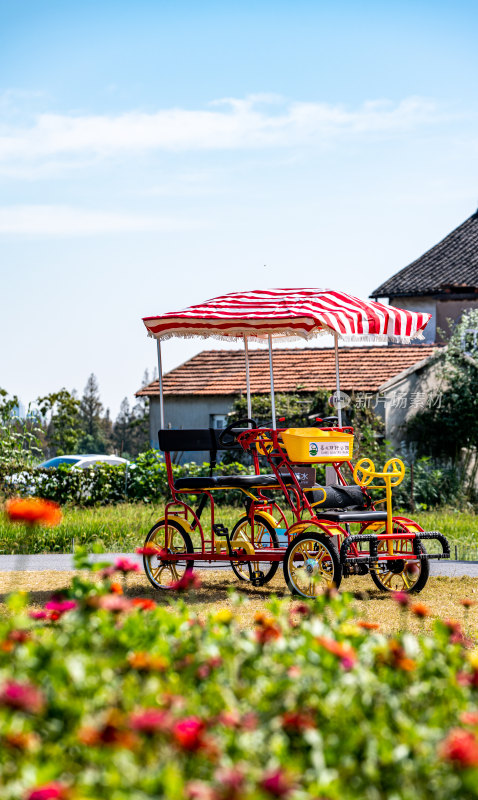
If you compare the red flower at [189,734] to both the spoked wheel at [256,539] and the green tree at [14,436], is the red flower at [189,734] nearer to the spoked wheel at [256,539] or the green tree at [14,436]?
the spoked wheel at [256,539]

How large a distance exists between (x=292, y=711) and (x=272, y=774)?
2.34 feet

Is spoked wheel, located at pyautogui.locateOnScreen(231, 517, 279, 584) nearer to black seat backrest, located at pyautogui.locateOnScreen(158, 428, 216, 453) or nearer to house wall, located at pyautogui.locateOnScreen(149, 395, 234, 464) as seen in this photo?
black seat backrest, located at pyautogui.locateOnScreen(158, 428, 216, 453)

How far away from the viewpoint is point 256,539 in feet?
33.2

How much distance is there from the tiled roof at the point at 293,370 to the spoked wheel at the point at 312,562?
12.6 meters

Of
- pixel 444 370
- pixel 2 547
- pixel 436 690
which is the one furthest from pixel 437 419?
pixel 436 690

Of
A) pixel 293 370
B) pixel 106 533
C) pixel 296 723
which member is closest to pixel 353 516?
pixel 106 533

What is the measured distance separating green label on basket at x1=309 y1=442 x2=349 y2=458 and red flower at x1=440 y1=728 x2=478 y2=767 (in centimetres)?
625

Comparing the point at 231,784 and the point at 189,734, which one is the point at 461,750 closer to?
the point at 231,784

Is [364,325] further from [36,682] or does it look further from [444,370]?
[444,370]

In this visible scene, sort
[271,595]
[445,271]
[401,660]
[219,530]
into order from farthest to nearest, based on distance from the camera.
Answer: [445,271]
[219,530]
[271,595]
[401,660]

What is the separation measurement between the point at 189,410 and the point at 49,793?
2367 cm

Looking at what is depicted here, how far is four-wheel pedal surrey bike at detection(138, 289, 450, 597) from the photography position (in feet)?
28.9

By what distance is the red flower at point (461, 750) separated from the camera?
2.46 metres

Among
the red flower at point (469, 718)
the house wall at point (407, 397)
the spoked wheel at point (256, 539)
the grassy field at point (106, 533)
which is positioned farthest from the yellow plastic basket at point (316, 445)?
the house wall at point (407, 397)
